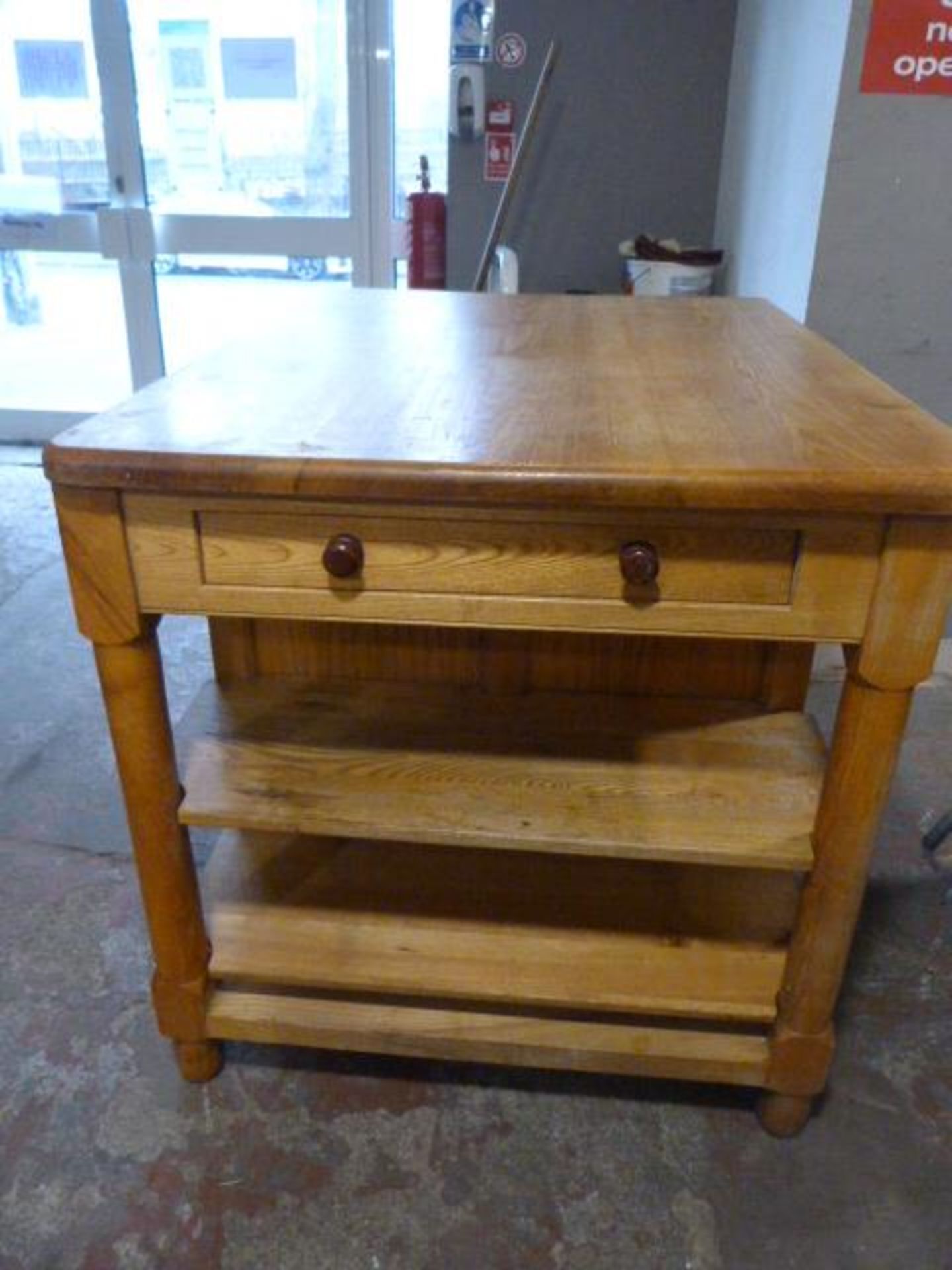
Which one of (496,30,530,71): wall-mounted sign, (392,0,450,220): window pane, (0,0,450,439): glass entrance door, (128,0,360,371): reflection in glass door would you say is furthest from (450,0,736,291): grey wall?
(128,0,360,371): reflection in glass door

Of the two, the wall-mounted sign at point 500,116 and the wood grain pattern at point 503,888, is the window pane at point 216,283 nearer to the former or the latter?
the wall-mounted sign at point 500,116

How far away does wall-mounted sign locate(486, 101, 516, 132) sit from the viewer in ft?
8.86

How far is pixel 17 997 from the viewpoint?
4.19ft

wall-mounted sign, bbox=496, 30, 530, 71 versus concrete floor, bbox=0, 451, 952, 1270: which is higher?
wall-mounted sign, bbox=496, 30, 530, 71

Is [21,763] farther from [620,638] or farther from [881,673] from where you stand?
[881,673]

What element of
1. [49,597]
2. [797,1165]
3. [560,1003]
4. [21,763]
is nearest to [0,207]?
[49,597]

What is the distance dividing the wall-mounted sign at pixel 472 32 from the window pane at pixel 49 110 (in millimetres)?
1324

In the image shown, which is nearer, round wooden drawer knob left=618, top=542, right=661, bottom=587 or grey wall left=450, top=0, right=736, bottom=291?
round wooden drawer knob left=618, top=542, right=661, bottom=587

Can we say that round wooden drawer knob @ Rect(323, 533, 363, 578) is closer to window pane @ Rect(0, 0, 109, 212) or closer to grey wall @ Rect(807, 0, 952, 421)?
grey wall @ Rect(807, 0, 952, 421)

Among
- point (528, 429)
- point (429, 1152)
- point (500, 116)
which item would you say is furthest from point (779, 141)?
point (429, 1152)

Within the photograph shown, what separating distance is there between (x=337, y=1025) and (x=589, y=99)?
2.59 m

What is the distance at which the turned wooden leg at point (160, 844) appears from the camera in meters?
→ 0.89

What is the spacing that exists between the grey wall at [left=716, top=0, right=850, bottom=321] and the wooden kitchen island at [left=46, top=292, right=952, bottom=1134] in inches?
18.9

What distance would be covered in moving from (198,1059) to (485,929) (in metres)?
0.38
